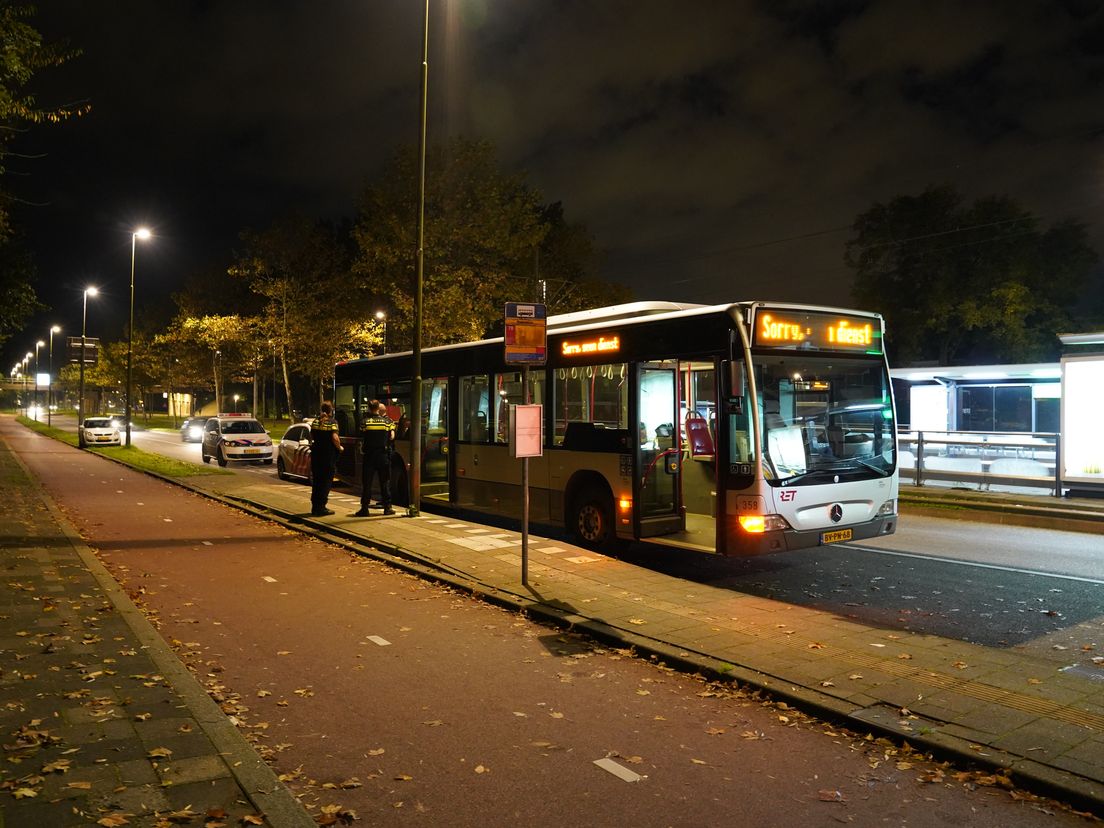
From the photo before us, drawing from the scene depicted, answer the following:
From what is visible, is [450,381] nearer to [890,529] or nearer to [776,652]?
[890,529]

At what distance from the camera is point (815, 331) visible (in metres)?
9.47

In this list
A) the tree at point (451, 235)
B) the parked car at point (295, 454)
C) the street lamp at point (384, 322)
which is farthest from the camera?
the street lamp at point (384, 322)

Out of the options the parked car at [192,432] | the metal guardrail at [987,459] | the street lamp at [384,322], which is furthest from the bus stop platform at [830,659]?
the parked car at [192,432]

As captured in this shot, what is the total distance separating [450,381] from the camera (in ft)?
47.7

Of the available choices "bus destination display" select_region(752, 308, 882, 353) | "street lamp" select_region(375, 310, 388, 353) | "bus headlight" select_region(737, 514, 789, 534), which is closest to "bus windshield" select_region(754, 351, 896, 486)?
"bus destination display" select_region(752, 308, 882, 353)

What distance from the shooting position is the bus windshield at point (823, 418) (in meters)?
8.98

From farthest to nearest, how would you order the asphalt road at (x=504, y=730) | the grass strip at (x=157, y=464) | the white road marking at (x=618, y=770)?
1. the grass strip at (x=157, y=464)
2. the white road marking at (x=618, y=770)
3. the asphalt road at (x=504, y=730)

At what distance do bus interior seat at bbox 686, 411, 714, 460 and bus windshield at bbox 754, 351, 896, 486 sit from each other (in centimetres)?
110

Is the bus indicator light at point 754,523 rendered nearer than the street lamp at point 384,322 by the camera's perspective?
Yes

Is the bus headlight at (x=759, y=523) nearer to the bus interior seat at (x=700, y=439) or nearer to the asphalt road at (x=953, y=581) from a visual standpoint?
the asphalt road at (x=953, y=581)

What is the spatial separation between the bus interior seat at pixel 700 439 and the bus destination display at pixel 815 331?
139 cm

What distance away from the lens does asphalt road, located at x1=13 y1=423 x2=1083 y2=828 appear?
4152 millimetres

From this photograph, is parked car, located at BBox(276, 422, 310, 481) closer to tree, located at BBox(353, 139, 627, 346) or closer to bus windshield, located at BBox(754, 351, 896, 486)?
tree, located at BBox(353, 139, 627, 346)

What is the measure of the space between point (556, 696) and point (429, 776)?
147 centimetres
